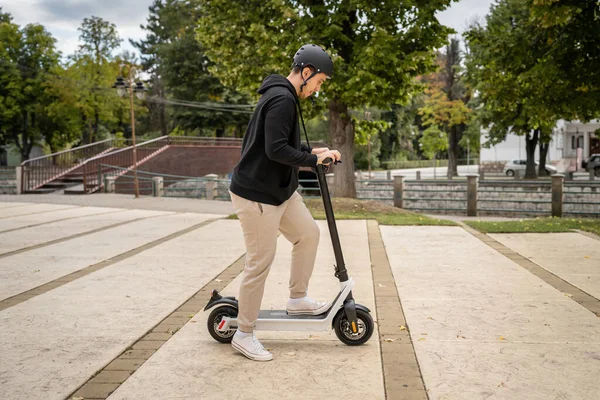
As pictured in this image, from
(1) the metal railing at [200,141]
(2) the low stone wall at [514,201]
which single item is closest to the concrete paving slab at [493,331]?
(2) the low stone wall at [514,201]

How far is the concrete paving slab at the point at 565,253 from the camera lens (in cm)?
670

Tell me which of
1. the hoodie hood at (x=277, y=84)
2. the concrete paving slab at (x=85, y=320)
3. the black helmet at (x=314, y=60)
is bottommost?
the concrete paving slab at (x=85, y=320)

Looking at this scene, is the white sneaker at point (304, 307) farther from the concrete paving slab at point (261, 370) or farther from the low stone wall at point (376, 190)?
the low stone wall at point (376, 190)

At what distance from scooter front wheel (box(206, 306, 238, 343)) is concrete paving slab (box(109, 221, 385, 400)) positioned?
0.19ft

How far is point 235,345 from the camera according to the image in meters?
4.10

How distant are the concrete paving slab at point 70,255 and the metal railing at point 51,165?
17.9m

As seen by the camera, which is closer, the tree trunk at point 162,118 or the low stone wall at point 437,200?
the low stone wall at point 437,200

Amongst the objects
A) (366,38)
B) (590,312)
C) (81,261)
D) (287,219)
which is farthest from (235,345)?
(366,38)

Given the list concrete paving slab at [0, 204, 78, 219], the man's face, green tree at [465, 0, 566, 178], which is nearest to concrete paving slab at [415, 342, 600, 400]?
the man's face

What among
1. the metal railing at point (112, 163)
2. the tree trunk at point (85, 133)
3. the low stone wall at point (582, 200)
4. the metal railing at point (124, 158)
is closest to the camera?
the low stone wall at point (582, 200)

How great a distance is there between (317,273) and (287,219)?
299cm

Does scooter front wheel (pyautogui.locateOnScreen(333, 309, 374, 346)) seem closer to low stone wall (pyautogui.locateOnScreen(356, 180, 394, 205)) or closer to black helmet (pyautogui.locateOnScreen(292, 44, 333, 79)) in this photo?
black helmet (pyautogui.locateOnScreen(292, 44, 333, 79))

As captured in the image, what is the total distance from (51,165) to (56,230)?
19.8m

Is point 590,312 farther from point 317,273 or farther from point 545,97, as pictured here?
point 545,97
